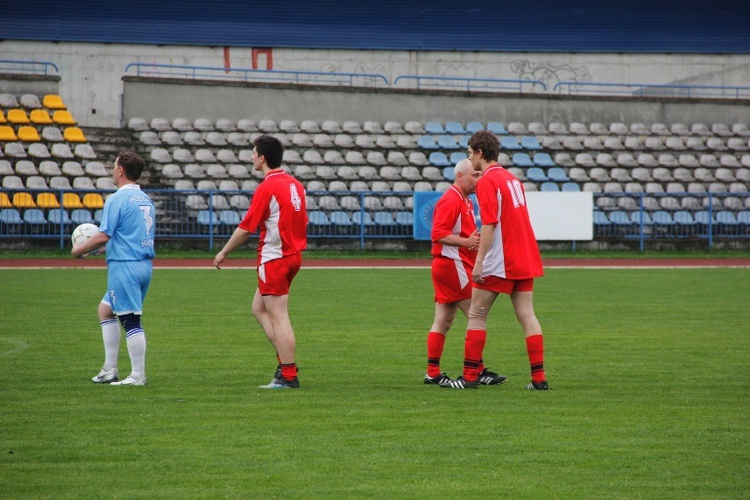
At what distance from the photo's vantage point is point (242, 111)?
31734 mm

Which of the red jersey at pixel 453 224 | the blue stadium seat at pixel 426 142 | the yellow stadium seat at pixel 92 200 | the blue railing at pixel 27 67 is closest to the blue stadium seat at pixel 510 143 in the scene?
the blue stadium seat at pixel 426 142

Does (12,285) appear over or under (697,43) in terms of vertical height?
under

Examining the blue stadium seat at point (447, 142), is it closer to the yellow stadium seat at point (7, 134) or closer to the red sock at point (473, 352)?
the yellow stadium seat at point (7, 134)

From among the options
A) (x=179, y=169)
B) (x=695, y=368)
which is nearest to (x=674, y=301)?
(x=695, y=368)

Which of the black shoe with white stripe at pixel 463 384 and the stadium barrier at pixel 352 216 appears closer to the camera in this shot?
the black shoe with white stripe at pixel 463 384

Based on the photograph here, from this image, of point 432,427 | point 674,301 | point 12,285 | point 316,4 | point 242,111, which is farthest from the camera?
point 316,4

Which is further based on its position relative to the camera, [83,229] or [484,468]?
[83,229]

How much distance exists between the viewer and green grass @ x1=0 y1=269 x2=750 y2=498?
200 inches

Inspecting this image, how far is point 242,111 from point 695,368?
80.5 feet

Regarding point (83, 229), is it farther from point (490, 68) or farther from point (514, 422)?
point (490, 68)

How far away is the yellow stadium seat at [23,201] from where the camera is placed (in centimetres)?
2417

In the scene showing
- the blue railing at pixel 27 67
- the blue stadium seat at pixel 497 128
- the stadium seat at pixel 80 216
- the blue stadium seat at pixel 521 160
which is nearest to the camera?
the stadium seat at pixel 80 216

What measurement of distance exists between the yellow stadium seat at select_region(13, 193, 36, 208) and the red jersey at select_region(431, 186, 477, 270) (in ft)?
59.9

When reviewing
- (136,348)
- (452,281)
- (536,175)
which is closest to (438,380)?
(452,281)
